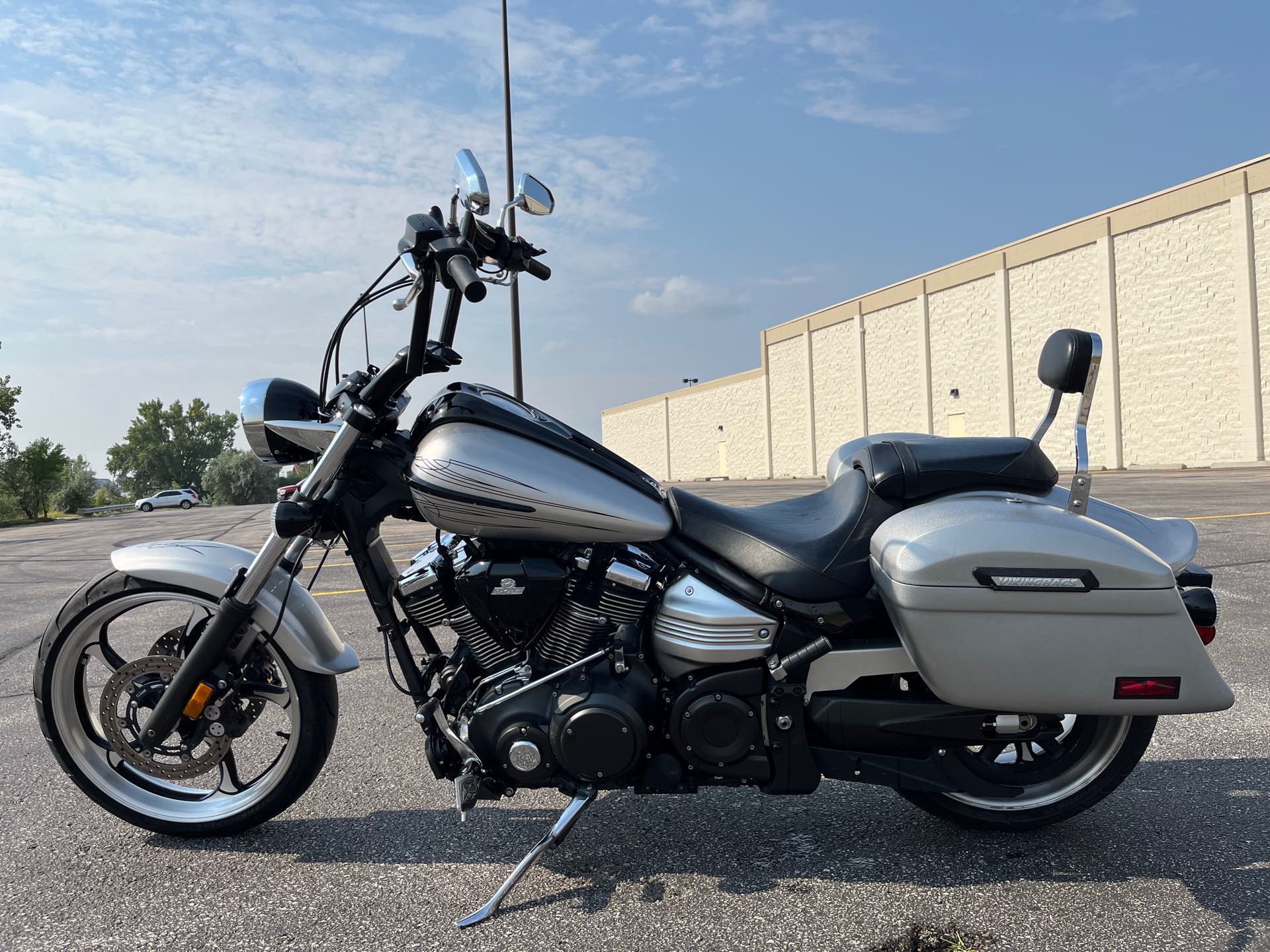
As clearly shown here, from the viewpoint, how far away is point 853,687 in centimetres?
249

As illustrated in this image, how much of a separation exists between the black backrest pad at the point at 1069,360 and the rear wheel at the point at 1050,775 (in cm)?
106

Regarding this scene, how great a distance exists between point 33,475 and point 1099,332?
50.2 m

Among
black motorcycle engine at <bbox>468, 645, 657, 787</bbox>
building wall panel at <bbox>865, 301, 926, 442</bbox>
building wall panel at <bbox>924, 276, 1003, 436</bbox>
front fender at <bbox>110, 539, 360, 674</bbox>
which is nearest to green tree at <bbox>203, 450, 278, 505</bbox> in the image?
building wall panel at <bbox>865, 301, 926, 442</bbox>

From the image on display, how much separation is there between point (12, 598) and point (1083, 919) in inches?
371

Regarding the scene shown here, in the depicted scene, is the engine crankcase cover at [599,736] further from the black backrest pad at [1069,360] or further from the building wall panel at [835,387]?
the building wall panel at [835,387]

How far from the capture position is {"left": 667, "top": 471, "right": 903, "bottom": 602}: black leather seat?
238 cm

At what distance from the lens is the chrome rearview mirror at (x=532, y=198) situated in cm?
239

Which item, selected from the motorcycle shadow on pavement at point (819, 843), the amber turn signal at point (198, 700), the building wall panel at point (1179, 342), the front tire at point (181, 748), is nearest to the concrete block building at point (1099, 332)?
the building wall panel at point (1179, 342)

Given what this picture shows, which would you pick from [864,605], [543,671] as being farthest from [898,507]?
[543,671]

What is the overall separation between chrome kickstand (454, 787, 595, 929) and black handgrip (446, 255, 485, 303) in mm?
1364

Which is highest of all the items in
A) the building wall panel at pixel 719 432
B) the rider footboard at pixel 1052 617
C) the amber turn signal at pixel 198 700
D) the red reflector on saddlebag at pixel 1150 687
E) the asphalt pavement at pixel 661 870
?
the building wall panel at pixel 719 432

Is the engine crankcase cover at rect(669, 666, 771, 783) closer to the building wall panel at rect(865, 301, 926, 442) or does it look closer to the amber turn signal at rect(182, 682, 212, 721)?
the amber turn signal at rect(182, 682, 212, 721)

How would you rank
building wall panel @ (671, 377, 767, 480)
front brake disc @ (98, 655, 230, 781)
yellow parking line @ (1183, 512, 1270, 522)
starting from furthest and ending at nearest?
1. building wall panel @ (671, 377, 767, 480)
2. yellow parking line @ (1183, 512, 1270, 522)
3. front brake disc @ (98, 655, 230, 781)

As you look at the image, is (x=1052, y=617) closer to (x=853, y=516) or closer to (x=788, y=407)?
(x=853, y=516)
